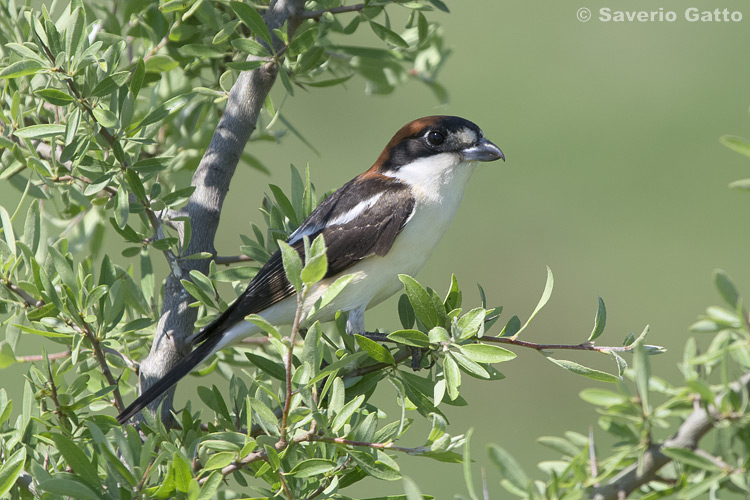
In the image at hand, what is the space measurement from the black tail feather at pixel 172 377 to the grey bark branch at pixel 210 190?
5 cm

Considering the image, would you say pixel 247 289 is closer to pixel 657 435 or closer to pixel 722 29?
pixel 657 435

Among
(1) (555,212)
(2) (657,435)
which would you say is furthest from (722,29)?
(2) (657,435)

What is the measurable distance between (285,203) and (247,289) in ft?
1.05

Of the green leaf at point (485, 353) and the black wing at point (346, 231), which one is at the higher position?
the green leaf at point (485, 353)

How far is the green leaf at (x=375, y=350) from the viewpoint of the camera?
82.0 inches

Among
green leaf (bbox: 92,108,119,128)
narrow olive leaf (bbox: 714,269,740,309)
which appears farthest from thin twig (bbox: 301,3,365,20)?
narrow olive leaf (bbox: 714,269,740,309)

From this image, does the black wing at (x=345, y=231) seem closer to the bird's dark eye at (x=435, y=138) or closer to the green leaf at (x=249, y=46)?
the bird's dark eye at (x=435, y=138)

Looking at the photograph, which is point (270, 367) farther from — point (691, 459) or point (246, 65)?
point (691, 459)

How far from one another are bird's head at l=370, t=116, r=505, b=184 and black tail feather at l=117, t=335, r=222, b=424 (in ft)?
4.03

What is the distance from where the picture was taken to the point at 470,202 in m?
8.59

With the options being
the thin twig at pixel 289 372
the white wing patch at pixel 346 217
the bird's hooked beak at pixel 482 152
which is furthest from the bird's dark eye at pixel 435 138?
the thin twig at pixel 289 372

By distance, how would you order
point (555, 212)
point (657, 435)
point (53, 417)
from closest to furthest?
point (53, 417) → point (657, 435) → point (555, 212)

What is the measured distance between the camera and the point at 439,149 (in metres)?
3.53

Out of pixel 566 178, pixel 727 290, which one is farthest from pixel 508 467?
pixel 566 178
